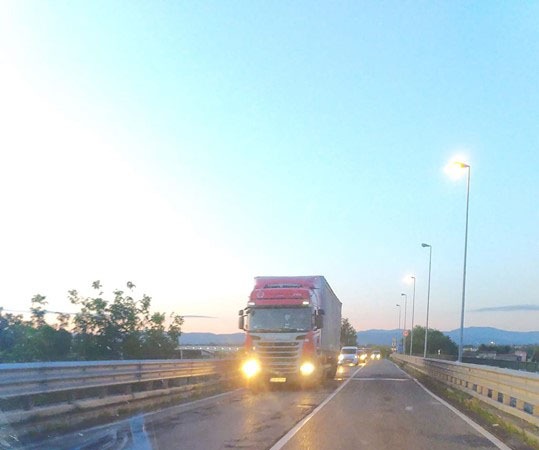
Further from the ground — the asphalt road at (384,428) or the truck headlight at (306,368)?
the truck headlight at (306,368)

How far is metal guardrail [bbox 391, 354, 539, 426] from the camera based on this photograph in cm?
1490

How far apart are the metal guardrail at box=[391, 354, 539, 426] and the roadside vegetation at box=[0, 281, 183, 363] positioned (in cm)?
1357

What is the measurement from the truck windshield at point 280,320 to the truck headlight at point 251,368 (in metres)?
1.25

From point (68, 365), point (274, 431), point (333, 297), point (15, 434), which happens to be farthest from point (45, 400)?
point (333, 297)

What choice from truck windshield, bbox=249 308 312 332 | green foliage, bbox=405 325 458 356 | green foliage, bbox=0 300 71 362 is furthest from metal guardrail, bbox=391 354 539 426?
green foliage, bbox=405 325 458 356

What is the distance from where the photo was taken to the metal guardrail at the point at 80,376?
13.1 m

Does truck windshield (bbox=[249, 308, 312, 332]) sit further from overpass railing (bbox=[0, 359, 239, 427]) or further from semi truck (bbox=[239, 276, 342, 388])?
overpass railing (bbox=[0, 359, 239, 427])

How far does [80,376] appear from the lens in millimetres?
15758

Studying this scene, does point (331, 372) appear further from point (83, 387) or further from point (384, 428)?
point (83, 387)

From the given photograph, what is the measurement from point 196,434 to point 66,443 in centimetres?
261

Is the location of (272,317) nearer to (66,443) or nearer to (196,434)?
→ (196,434)

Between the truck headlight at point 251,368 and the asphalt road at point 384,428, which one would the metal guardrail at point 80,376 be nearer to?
the truck headlight at point 251,368

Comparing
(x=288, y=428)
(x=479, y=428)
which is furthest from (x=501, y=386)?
(x=288, y=428)

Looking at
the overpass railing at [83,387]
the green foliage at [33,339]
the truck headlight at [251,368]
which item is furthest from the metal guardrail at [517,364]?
the green foliage at [33,339]
